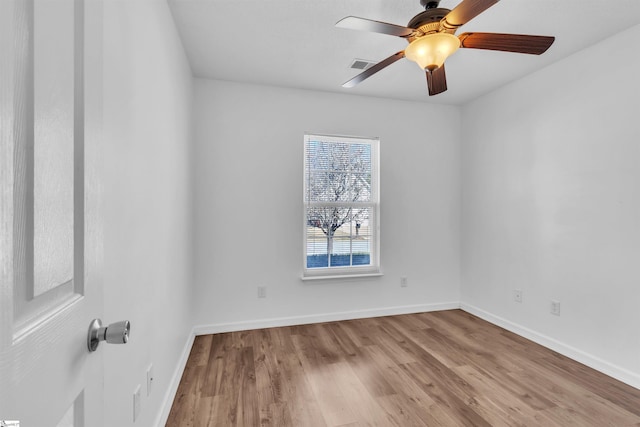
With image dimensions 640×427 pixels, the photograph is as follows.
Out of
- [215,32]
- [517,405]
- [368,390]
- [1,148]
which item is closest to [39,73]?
[1,148]

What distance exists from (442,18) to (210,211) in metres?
2.50

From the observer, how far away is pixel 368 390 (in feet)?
6.76

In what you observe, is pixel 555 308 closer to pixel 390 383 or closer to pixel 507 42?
pixel 390 383

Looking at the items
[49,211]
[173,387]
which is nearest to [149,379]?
[173,387]

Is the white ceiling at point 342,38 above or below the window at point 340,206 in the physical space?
above

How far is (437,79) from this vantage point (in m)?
1.90

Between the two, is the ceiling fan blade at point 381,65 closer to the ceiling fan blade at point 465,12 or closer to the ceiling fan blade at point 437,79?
the ceiling fan blade at point 437,79

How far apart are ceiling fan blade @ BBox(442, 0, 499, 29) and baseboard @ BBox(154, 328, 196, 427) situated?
102 inches

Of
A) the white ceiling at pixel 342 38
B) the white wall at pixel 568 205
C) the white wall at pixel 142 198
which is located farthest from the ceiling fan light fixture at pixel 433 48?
the white wall at pixel 568 205

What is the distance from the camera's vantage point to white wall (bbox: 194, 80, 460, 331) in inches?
120

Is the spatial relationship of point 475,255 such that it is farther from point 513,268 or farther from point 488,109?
point 488,109

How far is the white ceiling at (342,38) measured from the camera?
195cm

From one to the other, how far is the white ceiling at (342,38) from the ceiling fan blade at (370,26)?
1.52 ft

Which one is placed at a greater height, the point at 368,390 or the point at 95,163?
the point at 95,163
